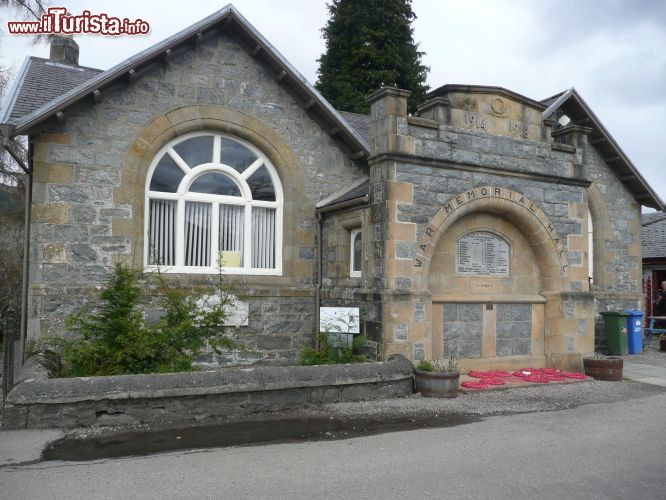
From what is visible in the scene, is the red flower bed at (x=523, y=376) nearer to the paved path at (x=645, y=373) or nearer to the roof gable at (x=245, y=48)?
the paved path at (x=645, y=373)

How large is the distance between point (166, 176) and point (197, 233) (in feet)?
3.63

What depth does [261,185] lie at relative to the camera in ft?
36.1

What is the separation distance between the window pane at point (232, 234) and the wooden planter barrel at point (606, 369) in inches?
253

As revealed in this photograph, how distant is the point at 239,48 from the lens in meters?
Result: 10.7

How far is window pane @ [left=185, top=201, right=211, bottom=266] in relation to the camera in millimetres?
10336

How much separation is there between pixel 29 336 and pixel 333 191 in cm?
568

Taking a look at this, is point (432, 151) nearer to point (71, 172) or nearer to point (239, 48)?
point (239, 48)

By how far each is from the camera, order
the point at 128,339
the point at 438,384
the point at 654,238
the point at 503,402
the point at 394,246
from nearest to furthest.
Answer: the point at 128,339
the point at 503,402
the point at 438,384
the point at 394,246
the point at 654,238

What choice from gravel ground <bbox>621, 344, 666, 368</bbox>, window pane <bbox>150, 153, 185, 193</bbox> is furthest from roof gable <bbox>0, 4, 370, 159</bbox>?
gravel ground <bbox>621, 344, 666, 368</bbox>

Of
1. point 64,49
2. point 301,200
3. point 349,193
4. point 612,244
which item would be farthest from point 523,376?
point 64,49

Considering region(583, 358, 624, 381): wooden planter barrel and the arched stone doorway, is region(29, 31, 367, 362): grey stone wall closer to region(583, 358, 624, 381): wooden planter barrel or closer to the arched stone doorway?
the arched stone doorway

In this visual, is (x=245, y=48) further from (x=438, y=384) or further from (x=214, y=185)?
(x=438, y=384)

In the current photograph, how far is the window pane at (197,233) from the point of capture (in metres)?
10.3

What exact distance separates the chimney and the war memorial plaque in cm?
993
